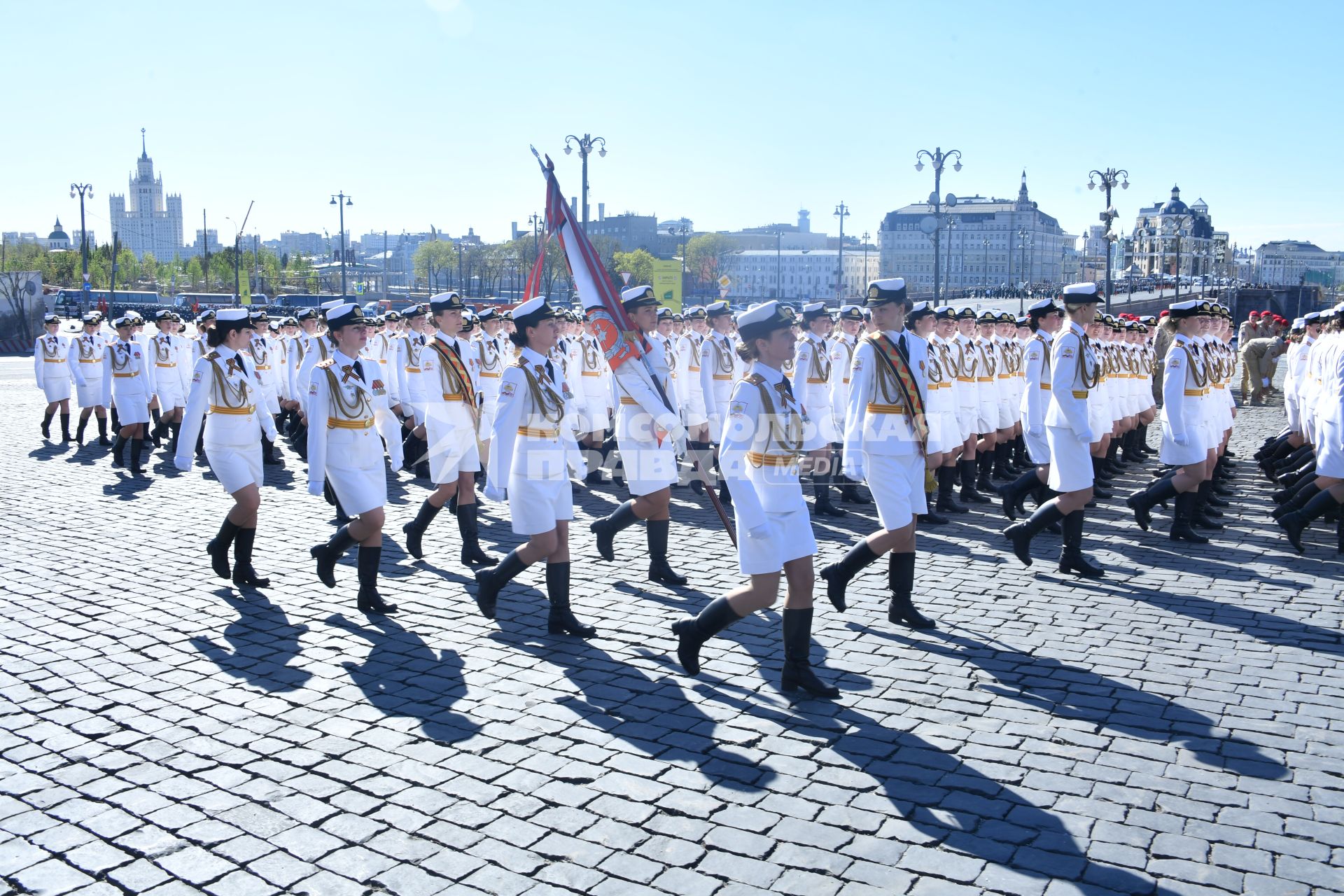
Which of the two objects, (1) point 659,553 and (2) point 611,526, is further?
(2) point 611,526

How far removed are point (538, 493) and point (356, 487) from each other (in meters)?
1.53

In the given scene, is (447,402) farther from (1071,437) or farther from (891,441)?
(1071,437)

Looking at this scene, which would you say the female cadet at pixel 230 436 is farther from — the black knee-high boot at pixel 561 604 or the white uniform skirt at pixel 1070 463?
the white uniform skirt at pixel 1070 463

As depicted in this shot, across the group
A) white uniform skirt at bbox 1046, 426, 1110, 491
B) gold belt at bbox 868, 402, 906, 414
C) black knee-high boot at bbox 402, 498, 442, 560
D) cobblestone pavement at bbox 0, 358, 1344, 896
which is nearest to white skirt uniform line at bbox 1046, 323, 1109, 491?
white uniform skirt at bbox 1046, 426, 1110, 491

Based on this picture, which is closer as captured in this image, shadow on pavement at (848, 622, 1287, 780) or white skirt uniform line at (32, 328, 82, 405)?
shadow on pavement at (848, 622, 1287, 780)

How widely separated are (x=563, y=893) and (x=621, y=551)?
19.1ft

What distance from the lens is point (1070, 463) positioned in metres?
8.48

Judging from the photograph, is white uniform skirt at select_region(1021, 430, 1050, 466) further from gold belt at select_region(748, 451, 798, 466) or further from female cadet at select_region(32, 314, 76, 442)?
female cadet at select_region(32, 314, 76, 442)

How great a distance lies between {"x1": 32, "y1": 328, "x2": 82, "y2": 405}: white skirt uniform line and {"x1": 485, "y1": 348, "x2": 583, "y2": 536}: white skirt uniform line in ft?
45.0

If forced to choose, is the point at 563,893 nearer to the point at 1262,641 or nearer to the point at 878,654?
the point at 878,654

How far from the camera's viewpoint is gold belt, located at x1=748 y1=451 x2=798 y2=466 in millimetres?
5867

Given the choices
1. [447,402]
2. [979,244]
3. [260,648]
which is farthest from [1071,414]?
[979,244]

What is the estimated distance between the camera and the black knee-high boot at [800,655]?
19.2 feet

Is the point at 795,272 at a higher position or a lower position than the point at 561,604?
higher
